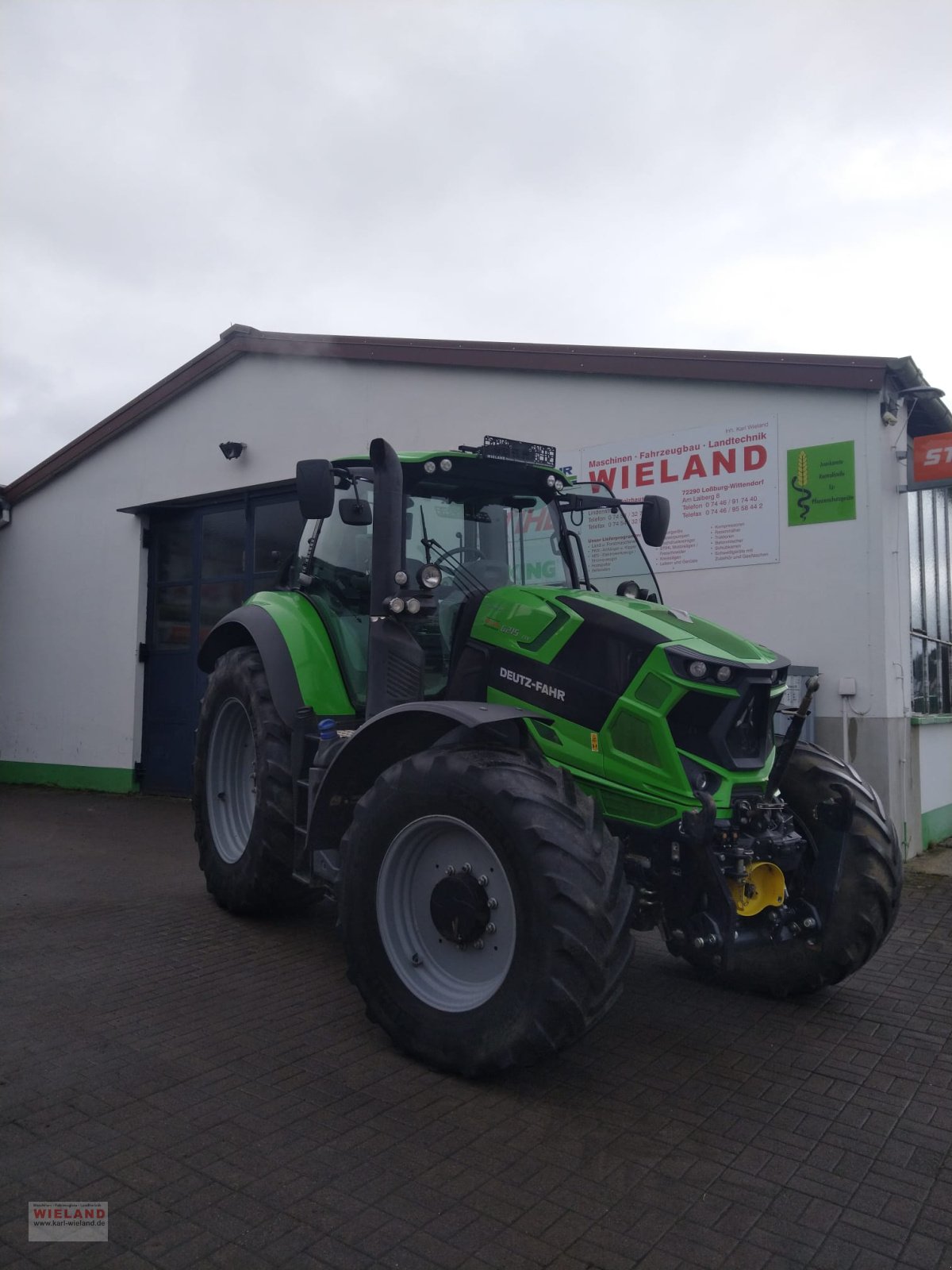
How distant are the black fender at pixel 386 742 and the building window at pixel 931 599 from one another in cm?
525

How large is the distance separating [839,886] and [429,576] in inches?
85.3

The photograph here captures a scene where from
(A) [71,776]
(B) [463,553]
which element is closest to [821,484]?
(B) [463,553]

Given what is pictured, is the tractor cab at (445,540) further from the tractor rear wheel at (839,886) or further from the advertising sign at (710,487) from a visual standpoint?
the advertising sign at (710,487)

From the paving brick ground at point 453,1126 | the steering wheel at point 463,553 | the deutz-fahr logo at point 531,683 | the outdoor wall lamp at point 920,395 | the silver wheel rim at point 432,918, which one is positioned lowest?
the paving brick ground at point 453,1126

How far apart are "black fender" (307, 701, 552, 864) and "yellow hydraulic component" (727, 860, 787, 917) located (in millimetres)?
993

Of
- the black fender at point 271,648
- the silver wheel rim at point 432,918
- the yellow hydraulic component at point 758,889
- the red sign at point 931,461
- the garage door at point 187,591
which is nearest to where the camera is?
the silver wheel rim at point 432,918

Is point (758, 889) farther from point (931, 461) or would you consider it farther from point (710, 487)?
point (710, 487)

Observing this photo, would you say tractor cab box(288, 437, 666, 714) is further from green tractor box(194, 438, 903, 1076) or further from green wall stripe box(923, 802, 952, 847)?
green wall stripe box(923, 802, 952, 847)

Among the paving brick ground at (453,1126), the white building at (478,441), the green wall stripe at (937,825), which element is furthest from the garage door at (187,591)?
the green wall stripe at (937,825)

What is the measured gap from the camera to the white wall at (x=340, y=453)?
24.1 ft

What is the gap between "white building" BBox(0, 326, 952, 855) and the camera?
24.2 ft

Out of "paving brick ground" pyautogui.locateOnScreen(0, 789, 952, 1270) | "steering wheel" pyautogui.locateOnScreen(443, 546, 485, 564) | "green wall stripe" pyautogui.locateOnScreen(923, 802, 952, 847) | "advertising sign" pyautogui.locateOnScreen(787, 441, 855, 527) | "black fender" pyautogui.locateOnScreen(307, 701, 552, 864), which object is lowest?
"paving brick ground" pyautogui.locateOnScreen(0, 789, 952, 1270)

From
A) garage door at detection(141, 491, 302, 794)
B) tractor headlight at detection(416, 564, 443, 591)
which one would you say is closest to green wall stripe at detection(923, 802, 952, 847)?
tractor headlight at detection(416, 564, 443, 591)

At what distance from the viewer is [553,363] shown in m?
8.77
